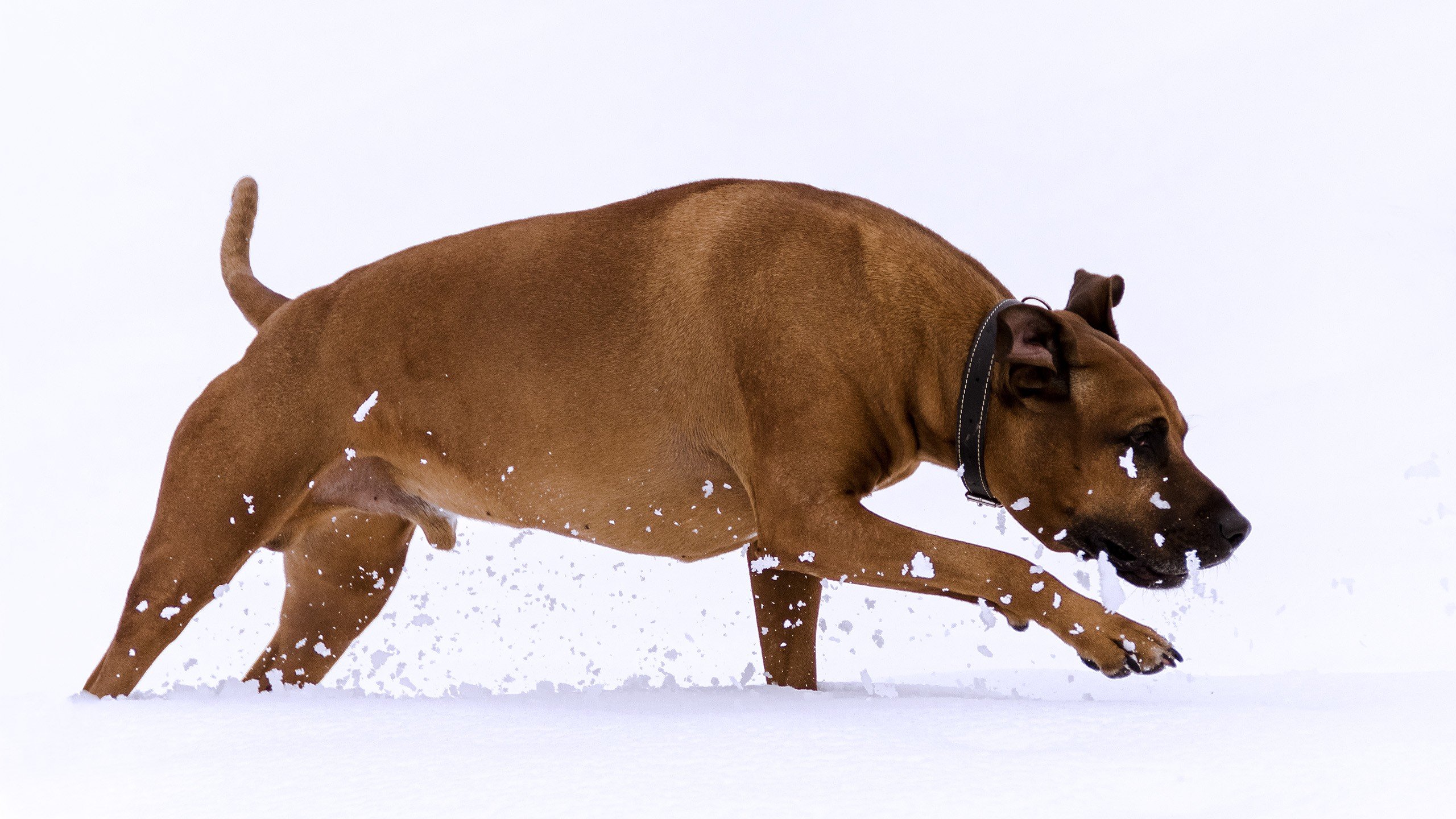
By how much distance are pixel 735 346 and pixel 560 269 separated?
0.69m

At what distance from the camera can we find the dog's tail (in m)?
4.65

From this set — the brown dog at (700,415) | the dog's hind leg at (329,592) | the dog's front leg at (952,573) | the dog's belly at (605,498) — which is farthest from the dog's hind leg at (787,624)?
the dog's hind leg at (329,592)

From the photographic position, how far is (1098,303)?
3.82m

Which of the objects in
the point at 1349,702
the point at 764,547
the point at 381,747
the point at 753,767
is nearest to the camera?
the point at 753,767

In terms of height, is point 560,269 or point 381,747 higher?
point 560,269

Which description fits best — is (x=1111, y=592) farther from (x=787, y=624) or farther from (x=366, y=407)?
(x=366, y=407)

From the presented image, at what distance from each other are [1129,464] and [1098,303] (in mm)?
669

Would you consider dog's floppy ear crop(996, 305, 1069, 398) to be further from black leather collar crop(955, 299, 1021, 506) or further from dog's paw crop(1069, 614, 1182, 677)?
dog's paw crop(1069, 614, 1182, 677)

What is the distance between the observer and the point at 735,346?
369 cm

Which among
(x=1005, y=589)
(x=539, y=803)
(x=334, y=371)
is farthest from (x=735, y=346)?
(x=539, y=803)

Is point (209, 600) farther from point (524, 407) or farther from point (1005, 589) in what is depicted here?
point (1005, 589)

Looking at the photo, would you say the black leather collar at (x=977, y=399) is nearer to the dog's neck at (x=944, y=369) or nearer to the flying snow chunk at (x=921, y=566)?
the dog's neck at (x=944, y=369)

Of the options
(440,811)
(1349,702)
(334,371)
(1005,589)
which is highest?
(334,371)

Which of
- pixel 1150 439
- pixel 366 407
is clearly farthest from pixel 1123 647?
pixel 366 407
